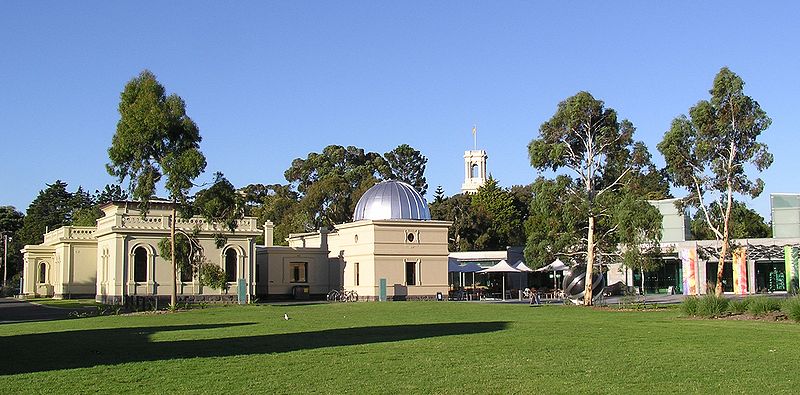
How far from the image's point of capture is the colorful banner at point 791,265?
55.3 meters

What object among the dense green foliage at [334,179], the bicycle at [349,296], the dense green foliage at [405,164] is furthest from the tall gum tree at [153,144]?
the dense green foliage at [405,164]

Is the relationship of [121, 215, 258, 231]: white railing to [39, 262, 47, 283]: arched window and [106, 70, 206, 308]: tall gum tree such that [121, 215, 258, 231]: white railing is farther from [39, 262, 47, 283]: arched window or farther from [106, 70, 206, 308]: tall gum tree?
[39, 262, 47, 283]: arched window

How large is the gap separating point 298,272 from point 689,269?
26.5 m

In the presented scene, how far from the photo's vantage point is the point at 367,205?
55.8m

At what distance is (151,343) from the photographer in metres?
21.2

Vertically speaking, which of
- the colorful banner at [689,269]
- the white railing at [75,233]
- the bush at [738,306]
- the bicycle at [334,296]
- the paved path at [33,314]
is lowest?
the paved path at [33,314]

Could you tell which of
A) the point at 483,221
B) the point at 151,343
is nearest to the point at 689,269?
the point at 483,221

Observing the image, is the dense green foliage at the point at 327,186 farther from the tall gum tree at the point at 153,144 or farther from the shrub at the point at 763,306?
the shrub at the point at 763,306

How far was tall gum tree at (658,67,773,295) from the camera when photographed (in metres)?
40.6

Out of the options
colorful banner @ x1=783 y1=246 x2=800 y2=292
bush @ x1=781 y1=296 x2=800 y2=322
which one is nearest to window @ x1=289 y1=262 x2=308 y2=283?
colorful banner @ x1=783 y1=246 x2=800 y2=292

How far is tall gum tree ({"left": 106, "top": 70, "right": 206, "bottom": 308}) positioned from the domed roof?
53.4 feet

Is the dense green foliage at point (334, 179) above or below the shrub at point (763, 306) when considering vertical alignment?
above

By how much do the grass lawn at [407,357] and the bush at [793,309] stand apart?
1.15m

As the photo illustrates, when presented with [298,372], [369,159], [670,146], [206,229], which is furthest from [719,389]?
[369,159]
